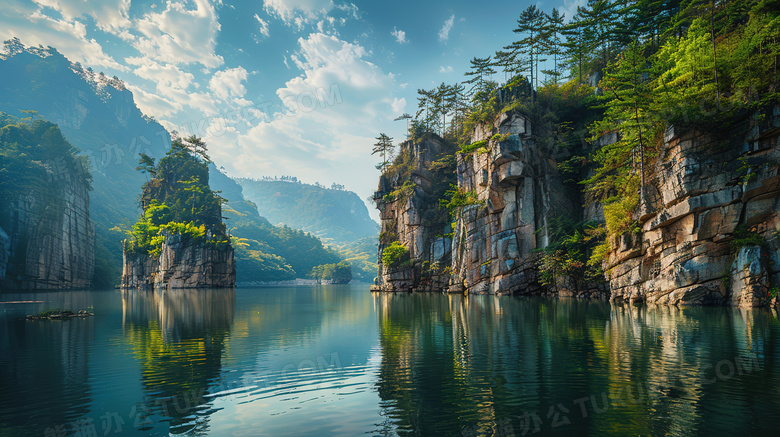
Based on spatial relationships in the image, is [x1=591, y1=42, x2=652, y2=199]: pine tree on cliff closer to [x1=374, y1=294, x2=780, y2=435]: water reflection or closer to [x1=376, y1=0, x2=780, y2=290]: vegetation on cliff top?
[x1=376, y1=0, x2=780, y2=290]: vegetation on cliff top

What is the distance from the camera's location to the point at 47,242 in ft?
234

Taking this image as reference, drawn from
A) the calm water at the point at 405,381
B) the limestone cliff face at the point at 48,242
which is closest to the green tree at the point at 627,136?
the calm water at the point at 405,381

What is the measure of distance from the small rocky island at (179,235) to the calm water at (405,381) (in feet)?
208

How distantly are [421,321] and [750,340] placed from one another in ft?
49.4

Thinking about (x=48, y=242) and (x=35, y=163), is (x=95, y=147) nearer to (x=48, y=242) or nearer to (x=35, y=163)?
(x=35, y=163)

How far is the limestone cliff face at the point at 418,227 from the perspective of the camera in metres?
60.1

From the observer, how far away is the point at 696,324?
1848 cm

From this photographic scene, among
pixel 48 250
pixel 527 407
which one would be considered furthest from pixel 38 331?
pixel 48 250

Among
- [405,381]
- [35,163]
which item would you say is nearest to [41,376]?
[405,381]

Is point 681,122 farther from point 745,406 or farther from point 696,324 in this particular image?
point 745,406

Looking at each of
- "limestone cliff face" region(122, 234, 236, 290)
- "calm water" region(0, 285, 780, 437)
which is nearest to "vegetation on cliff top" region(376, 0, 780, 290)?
"calm water" region(0, 285, 780, 437)

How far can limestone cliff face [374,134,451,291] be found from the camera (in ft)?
197

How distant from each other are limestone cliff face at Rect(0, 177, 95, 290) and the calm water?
64371 mm

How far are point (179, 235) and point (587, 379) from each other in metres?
83.3
